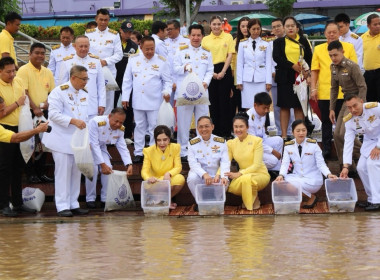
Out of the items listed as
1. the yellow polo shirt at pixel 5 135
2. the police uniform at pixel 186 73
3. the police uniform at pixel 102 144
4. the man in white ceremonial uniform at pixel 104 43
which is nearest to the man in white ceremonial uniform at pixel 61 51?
the man in white ceremonial uniform at pixel 104 43

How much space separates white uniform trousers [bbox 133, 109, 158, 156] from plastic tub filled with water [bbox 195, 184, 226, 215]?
1.42 m

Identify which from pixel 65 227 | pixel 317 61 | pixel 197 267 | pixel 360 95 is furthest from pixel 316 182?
pixel 197 267

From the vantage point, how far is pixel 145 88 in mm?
11039

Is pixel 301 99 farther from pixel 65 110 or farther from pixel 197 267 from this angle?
pixel 197 267

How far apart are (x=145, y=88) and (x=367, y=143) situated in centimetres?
295

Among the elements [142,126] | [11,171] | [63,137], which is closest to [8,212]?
[11,171]

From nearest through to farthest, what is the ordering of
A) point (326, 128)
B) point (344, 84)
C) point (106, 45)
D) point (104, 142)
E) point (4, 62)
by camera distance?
1. point (4, 62)
2. point (104, 142)
3. point (344, 84)
4. point (326, 128)
5. point (106, 45)

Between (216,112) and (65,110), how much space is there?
8.32 ft

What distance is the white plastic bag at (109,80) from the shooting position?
454 inches

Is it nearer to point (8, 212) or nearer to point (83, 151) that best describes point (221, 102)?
point (83, 151)

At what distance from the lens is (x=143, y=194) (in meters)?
9.76

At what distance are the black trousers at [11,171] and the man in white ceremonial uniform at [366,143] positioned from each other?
3.71 m

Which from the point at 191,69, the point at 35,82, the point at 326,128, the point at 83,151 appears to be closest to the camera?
the point at 83,151

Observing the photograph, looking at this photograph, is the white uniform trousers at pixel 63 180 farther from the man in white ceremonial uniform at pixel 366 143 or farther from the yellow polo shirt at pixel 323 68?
the yellow polo shirt at pixel 323 68
